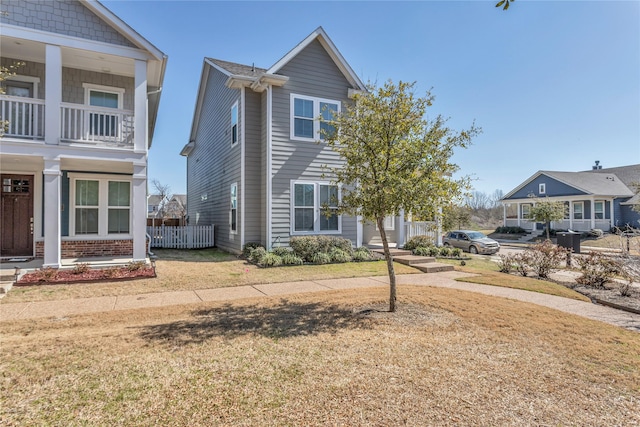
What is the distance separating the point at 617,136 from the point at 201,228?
24.0 m

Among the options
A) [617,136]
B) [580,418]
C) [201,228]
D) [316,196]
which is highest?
[617,136]

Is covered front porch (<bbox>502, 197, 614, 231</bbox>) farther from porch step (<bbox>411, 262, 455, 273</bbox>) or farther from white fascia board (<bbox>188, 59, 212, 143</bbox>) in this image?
white fascia board (<bbox>188, 59, 212, 143</bbox>)

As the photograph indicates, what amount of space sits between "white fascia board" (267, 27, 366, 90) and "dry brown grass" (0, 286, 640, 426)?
10069mm

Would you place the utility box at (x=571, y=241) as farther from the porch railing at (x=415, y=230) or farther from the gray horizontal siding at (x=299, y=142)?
the gray horizontal siding at (x=299, y=142)

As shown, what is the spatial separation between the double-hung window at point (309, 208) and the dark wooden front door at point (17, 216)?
28.5 ft

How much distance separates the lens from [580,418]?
3.13 metres

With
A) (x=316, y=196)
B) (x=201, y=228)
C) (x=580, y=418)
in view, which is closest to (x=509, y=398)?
(x=580, y=418)

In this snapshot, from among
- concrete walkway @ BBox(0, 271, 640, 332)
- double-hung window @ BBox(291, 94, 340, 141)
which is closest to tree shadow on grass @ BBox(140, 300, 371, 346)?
concrete walkway @ BBox(0, 271, 640, 332)

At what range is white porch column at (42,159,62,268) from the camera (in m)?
9.07

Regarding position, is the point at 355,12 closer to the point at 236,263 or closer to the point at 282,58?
the point at 282,58

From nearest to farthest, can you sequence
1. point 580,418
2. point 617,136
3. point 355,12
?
1. point 580,418
2. point 355,12
3. point 617,136

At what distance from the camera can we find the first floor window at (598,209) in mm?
31641

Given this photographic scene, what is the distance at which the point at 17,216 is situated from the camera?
11180 mm

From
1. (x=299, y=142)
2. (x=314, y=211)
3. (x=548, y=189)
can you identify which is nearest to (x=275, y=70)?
(x=299, y=142)
